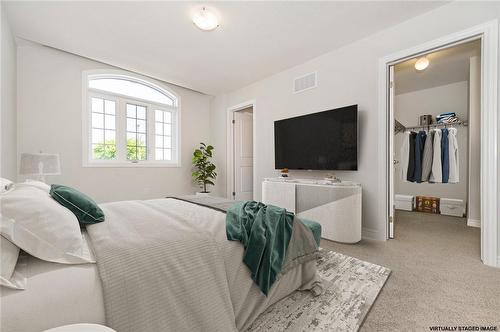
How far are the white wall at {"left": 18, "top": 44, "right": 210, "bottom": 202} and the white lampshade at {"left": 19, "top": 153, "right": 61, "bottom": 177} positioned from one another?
970mm

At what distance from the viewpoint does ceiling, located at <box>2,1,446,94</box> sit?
2.29 m

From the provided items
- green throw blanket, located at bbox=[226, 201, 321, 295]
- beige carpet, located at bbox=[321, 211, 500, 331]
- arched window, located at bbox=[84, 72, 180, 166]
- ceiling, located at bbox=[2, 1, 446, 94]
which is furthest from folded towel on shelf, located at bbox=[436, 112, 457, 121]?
arched window, located at bbox=[84, 72, 180, 166]

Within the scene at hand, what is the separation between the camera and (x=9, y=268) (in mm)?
721

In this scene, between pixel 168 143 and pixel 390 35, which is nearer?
pixel 390 35

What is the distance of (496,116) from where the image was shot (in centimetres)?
198

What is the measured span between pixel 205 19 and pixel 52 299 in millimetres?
2636

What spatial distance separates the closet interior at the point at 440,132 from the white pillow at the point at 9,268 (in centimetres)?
407

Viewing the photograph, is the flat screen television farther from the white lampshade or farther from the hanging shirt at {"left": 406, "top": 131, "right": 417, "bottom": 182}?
the white lampshade

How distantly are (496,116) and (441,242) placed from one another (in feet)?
4.94

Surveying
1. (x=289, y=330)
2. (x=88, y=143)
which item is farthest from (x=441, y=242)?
(x=88, y=143)

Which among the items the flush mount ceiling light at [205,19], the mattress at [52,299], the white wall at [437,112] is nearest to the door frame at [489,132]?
the white wall at [437,112]

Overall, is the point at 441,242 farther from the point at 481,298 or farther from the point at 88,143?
the point at 88,143

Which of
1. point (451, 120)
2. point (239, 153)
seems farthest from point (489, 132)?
point (239, 153)

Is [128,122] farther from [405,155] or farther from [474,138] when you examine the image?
[474,138]
